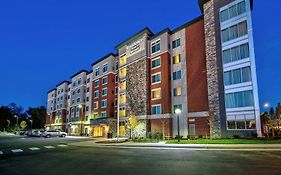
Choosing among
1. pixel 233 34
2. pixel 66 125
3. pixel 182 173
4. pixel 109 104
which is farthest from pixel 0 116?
pixel 182 173

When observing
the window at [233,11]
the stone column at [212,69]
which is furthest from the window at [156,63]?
the window at [233,11]

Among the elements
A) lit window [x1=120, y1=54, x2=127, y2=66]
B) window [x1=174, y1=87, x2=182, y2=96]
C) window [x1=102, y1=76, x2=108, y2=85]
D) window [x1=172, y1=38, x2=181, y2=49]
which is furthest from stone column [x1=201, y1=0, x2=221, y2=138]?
window [x1=102, y1=76, x2=108, y2=85]

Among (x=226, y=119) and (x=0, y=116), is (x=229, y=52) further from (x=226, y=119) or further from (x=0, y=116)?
(x=0, y=116)

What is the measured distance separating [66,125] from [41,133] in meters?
25.3

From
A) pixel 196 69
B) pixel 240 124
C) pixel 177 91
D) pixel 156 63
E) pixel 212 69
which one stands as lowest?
pixel 240 124

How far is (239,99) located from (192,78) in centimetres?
913

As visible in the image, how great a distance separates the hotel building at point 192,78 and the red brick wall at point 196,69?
0.11 m

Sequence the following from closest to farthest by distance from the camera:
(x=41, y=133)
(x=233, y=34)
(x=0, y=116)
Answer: (x=233, y=34)
(x=41, y=133)
(x=0, y=116)

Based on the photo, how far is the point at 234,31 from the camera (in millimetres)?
33688

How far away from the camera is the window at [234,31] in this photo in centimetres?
3261

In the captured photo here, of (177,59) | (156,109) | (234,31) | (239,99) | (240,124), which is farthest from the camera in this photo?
(156,109)

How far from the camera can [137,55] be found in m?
48.6

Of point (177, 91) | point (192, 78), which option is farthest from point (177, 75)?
point (192, 78)

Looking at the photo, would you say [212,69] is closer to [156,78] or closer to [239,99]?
[239,99]
